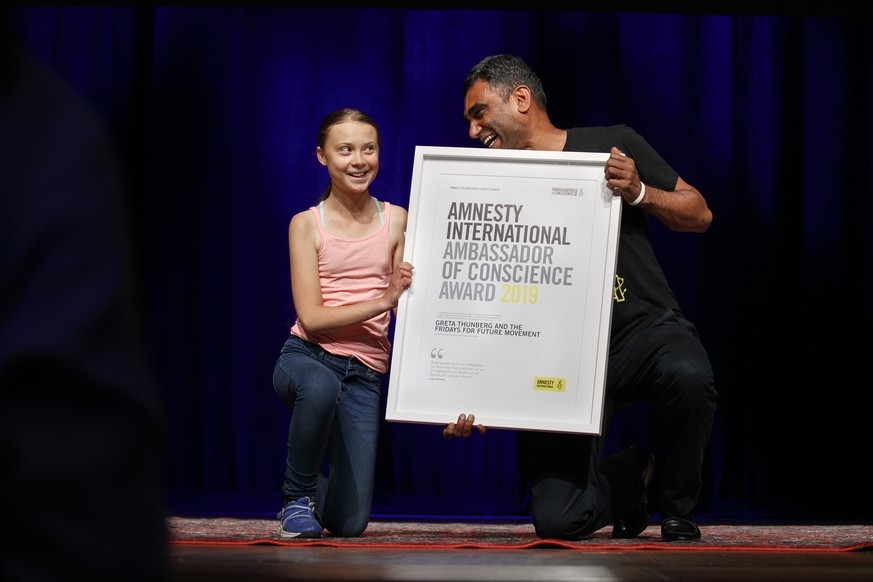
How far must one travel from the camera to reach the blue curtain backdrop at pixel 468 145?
4.35m

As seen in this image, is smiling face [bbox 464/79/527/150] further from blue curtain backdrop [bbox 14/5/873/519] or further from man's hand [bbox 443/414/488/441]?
blue curtain backdrop [bbox 14/5/873/519]

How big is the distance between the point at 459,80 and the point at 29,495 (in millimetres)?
4204

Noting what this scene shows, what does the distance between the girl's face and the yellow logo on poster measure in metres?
0.76

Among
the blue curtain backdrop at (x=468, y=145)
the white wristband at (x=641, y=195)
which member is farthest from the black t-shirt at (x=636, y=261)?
the blue curtain backdrop at (x=468, y=145)

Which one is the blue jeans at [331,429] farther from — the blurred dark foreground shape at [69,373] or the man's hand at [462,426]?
the blurred dark foreground shape at [69,373]

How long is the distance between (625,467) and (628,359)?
1.10 feet

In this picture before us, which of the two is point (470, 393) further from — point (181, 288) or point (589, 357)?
point (181, 288)

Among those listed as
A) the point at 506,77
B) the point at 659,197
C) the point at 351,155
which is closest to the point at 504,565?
the point at 659,197

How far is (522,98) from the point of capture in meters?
2.83

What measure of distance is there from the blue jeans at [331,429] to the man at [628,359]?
1.33 ft

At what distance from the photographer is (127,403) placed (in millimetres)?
425

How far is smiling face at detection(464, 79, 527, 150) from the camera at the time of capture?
2838 millimetres

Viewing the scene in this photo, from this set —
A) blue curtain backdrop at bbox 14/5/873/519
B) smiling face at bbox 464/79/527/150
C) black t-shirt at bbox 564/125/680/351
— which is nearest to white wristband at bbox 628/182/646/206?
black t-shirt at bbox 564/125/680/351

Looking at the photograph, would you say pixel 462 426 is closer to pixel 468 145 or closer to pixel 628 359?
pixel 628 359
